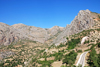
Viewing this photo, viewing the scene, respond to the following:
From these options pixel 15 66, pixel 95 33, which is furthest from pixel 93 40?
pixel 15 66

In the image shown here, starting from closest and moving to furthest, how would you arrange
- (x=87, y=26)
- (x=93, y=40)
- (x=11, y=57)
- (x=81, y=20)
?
(x=93, y=40) < (x=87, y=26) < (x=81, y=20) < (x=11, y=57)

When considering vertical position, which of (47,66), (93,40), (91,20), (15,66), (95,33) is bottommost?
(15,66)

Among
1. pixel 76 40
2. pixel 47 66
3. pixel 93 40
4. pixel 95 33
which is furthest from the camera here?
pixel 76 40

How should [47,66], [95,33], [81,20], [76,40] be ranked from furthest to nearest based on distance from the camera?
[81,20] → [76,40] → [95,33] → [47,66]

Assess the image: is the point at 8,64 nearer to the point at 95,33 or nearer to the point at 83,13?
the point at 95,33

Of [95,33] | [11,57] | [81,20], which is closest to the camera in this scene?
[95,33]

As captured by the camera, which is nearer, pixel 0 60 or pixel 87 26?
pixel 87 26

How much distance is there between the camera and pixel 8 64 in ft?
486

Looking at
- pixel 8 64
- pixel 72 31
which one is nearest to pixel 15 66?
pixel 8 64

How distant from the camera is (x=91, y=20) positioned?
14588 centimetres

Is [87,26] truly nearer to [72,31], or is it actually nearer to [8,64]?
[72,31]

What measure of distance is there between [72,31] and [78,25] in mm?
15710

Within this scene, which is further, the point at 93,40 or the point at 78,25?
the point at 78,25

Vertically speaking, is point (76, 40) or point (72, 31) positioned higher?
point (72, 31)
